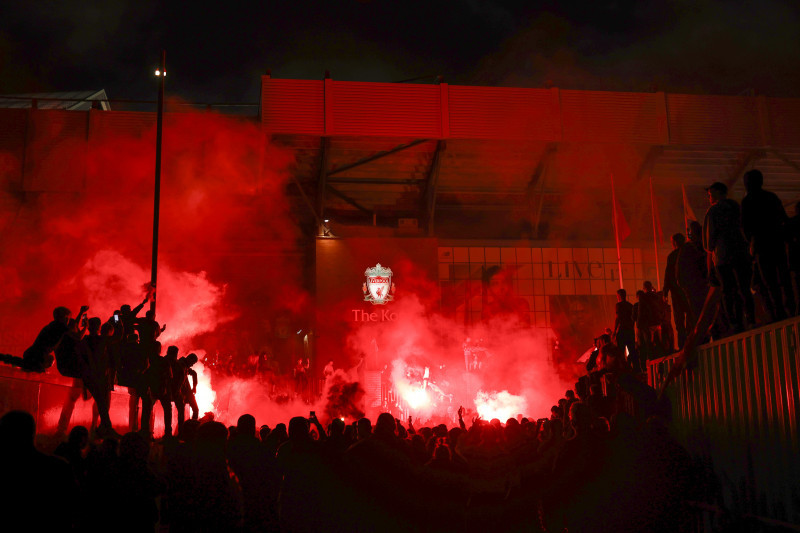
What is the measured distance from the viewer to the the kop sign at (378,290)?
26281 millimetres

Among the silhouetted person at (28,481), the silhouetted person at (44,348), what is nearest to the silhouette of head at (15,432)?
the silhouetted person at (28,481)

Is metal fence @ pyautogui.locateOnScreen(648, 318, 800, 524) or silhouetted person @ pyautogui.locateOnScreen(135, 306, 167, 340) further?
silhouetted person @ pyautogui.locateOnScreen(135, 306, 167, 340)

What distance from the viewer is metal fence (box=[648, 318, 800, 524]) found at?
490 cm

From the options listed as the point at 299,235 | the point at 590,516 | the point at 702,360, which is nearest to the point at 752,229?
the point at 702,360

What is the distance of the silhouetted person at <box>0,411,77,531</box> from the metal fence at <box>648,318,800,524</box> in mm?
4379

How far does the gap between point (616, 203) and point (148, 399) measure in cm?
1882

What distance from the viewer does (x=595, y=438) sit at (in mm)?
5441

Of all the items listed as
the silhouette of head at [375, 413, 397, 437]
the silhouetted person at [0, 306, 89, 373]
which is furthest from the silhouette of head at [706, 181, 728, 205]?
the silhouetted person at [0, 306, 89, 373]

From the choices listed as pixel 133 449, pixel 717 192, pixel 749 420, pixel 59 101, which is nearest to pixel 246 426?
pixel 133 449

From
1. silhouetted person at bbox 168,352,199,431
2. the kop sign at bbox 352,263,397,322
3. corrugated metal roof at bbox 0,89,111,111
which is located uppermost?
corrugated metal roof at bbox 0,89,111,111

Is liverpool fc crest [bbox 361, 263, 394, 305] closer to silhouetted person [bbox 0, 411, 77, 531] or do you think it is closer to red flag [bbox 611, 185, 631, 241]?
red flag [bbox 611, 185, 631, 241]

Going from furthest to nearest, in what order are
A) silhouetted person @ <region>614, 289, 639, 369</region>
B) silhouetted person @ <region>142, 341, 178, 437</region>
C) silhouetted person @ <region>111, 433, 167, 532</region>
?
silhouetted person @ <region>614, 289, 639, 369</region>
silhouetted person @ <region>142, 341, 178, 437</region>
silhouetted person @ <region>111, 433, 167, 532</region>

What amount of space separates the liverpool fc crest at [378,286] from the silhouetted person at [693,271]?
18.9 meters

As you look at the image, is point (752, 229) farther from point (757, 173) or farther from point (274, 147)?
point (274, 147)
